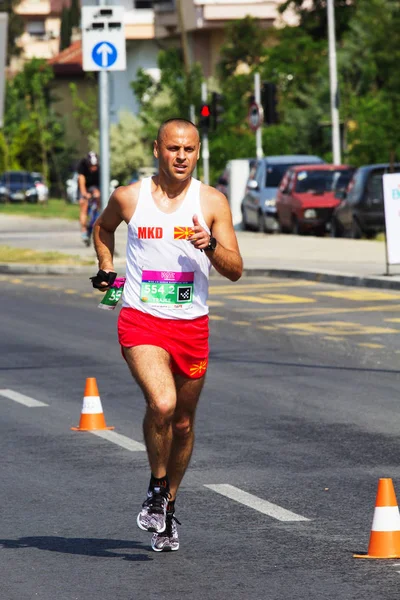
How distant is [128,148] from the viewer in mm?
73812

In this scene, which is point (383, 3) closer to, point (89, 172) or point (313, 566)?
point (89, 172)

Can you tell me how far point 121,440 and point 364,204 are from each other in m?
21.5

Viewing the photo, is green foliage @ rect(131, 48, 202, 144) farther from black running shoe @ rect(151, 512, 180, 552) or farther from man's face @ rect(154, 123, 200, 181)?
black running shoe @ rect(151, 512, 180, 552)

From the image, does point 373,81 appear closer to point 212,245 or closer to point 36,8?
point 212,245

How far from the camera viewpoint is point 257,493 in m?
8.63

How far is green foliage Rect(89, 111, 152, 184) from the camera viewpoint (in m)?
73.1

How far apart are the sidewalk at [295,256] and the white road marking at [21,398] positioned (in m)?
10.1

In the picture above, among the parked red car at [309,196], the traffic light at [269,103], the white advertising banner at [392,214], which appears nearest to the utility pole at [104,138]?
the white advertising banner at [392,214]

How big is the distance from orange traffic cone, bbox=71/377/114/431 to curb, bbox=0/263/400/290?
11.5 metres

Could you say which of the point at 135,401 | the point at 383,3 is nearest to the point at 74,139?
the point at 383,3

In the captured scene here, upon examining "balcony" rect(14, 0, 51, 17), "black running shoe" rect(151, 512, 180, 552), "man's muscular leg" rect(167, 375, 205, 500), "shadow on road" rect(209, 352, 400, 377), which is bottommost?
"shadow on road" rect(209, 352, 400, 377)

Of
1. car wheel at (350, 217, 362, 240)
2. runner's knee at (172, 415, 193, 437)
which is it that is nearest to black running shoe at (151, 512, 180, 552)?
runner's knee at (172, 415, 193, 437)

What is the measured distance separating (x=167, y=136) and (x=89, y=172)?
78.6 feet

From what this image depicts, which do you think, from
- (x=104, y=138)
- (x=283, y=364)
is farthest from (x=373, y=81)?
(x=283, y=364)
